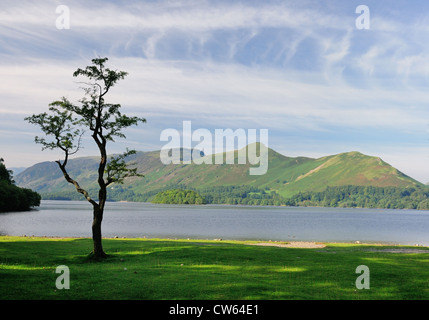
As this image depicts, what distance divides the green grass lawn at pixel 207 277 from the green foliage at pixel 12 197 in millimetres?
135503

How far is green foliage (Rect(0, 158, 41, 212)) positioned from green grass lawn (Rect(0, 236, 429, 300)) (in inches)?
5335

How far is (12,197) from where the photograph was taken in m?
160

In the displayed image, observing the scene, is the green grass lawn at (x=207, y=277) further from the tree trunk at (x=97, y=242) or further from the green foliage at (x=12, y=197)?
the green foliage at (x=12, y=197)

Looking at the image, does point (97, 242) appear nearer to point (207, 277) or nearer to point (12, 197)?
point (207, 277)

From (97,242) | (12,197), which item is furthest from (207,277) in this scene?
(12,197)

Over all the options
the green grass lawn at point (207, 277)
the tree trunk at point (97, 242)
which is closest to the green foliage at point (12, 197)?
the green grass lawn at point (207, 277)

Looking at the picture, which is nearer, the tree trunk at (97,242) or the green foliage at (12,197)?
the tree trunk at (97,242)

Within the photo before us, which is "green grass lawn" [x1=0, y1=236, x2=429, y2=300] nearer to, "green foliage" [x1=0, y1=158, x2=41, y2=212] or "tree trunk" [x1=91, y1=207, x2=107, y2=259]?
"tree trunk" [x1=91, y1=207, x2=107, y2=259]

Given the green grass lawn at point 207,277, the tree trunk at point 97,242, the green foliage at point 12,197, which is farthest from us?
the green foliage at point 12,197

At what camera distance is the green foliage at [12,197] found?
153m

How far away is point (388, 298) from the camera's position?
1866 cm
